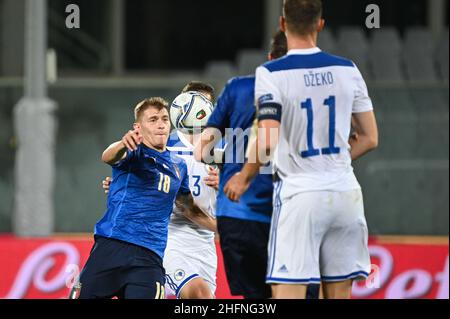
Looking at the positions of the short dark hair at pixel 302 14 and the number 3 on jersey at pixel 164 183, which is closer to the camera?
the short dark hair at pixel 302 14

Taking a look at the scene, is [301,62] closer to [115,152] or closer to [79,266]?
[115,152]

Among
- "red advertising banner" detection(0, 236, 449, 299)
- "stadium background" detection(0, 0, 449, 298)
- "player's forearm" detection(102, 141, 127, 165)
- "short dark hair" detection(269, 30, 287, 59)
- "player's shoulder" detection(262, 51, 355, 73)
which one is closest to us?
"player's shoulder" detection(262, 51, 355, 73)

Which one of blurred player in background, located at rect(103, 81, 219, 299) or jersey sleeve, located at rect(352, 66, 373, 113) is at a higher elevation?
jersey sleeve, located at rect(352, 66, 373, 113)

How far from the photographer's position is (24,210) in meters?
12.5

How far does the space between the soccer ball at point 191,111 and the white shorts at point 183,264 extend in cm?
78

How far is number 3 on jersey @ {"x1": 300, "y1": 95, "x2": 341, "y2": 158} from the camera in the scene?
18.0ft

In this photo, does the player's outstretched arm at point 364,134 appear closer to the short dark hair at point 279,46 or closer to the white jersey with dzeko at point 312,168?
the white jersey with dzeko at point 312,168

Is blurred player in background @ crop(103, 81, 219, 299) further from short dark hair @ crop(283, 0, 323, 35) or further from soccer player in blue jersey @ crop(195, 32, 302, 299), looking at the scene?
short dark hair @ crop(283, 0, 323, 35)

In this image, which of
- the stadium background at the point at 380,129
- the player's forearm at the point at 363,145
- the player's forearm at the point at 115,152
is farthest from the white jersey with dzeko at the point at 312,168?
the stadium background at the point at 380,129

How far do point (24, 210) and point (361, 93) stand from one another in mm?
7403

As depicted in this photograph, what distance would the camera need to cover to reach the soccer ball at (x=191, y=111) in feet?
24.4

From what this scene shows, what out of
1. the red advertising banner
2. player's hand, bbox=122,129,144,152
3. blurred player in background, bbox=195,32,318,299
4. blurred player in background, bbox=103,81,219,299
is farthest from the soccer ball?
the red advertising banner
